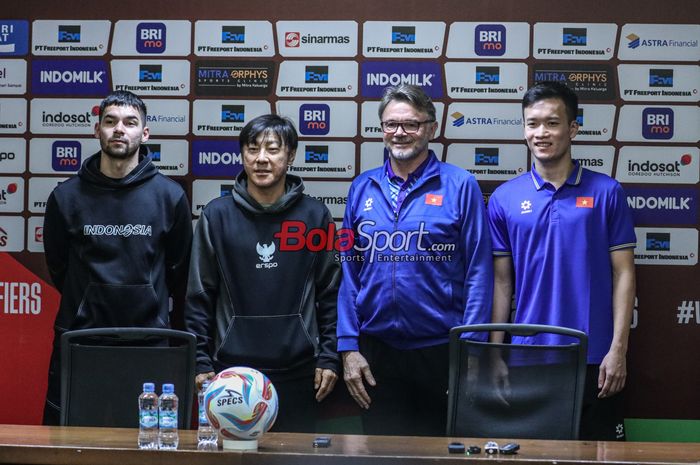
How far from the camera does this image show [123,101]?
3.87 meters

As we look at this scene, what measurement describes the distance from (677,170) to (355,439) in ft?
7.70

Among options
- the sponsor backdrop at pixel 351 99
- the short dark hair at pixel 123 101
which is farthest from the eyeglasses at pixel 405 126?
the short dark hair at pixel 123 101

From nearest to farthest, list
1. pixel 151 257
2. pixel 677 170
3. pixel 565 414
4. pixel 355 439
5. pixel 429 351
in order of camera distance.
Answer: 1. pixel 355 439
2. pixel 565 414
3. pixel 429 351
4. pixel 151 257
5. pixel 677 170

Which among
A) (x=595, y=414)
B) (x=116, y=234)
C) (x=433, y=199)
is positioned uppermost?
(x=433, y=199)

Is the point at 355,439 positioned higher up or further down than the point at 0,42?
further down

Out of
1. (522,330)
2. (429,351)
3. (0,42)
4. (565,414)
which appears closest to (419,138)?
(429,351)

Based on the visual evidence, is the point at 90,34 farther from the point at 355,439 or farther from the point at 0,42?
the point at 355,439

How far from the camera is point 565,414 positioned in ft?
8.94

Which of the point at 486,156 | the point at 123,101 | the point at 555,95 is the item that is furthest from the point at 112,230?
the point at 555,95

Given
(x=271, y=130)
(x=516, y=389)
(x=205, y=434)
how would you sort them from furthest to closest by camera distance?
(x=271, y=130), (x=516, y=389), (x=205, y=434)

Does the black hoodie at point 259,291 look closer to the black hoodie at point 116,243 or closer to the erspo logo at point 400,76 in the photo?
the black hoodie at point 116,243

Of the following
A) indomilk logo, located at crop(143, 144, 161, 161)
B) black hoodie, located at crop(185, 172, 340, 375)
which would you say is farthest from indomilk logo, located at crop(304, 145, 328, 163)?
indomilk logo, located at crop(143, 144, 161, 161)
